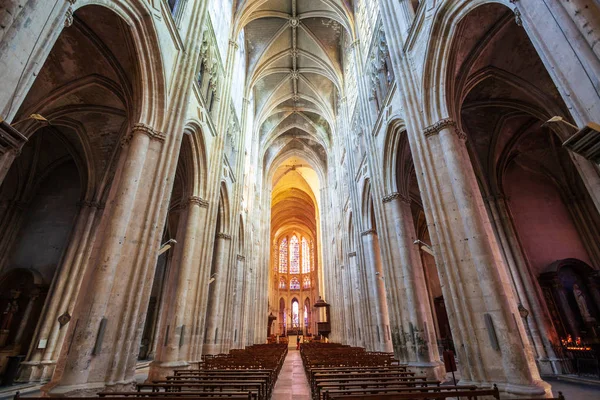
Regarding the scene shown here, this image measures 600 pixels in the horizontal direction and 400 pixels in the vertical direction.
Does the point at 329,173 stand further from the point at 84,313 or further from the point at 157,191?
the point at 84,313

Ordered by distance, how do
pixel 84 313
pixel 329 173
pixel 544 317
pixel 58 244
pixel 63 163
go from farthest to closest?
pixel 329 173
pixel 63 163
pixel 58 244
pixel 544 317
pixel 84 313

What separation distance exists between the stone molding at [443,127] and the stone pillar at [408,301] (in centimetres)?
402

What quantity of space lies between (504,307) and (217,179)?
1119 cm

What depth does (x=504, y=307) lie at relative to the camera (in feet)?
19.3

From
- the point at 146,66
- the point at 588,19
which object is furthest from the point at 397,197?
the point at 146,66

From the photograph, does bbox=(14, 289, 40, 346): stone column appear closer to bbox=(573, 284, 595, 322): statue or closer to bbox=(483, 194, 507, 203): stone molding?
bbox=(483, 194, 507, 203): stone molding

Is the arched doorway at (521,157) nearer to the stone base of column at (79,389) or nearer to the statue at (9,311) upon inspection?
the stone base of column at (79,389)

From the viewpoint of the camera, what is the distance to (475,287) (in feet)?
20.9

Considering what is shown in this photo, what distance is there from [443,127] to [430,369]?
7.16 metres

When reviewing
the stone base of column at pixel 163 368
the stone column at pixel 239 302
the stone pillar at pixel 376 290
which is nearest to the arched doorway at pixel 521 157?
the stone pillar at pixel 376 290

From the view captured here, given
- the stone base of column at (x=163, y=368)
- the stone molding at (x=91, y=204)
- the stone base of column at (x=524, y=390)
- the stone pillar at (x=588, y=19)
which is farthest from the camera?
the stone molding at (x=91, y=204)

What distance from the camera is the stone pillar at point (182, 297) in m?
9.35

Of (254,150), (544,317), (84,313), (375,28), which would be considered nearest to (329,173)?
(254,150)

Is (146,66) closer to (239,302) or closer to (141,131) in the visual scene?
(141,131)
